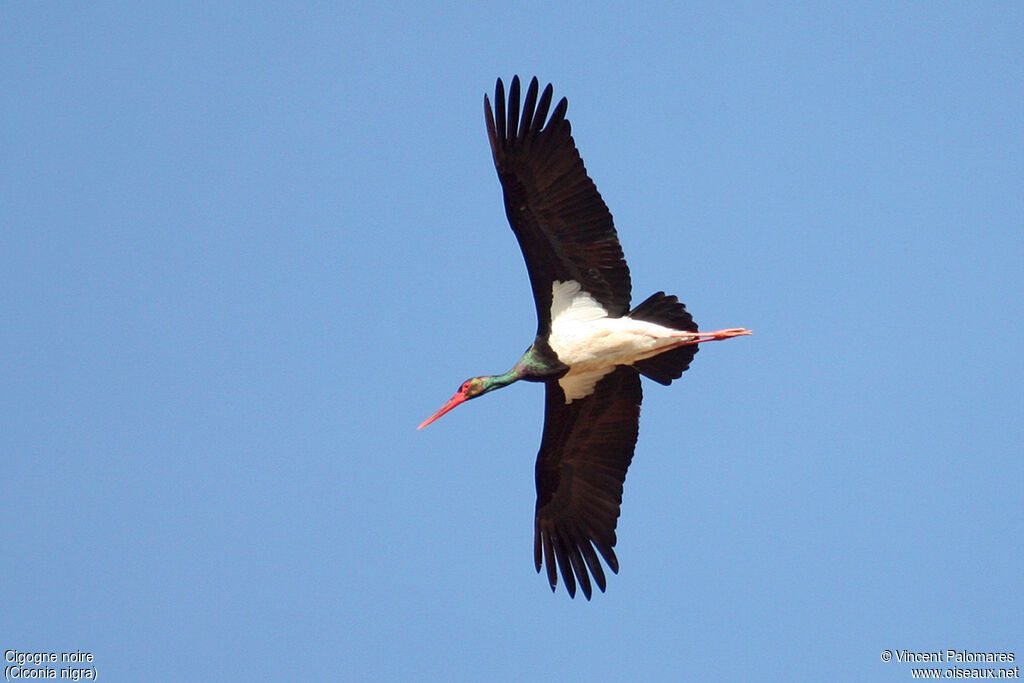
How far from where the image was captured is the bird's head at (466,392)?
42.0 ft

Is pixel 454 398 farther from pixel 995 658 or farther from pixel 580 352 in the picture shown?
pixel 995 658

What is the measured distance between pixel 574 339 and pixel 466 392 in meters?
1.51

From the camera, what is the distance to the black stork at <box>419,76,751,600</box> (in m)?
11.4

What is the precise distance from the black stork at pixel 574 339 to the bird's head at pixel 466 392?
0.01 metres

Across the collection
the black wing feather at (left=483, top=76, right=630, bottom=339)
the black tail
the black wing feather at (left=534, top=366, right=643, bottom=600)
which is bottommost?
the black wing feather at (left=534, top=366, right=643, bottom=600)

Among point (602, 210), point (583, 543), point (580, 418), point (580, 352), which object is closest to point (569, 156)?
point (602, 210)

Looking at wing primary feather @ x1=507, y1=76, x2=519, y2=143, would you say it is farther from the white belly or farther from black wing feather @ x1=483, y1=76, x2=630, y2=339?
the white belly

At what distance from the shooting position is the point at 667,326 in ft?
38.4

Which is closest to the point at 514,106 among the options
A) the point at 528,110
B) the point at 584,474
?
the point at 528,110

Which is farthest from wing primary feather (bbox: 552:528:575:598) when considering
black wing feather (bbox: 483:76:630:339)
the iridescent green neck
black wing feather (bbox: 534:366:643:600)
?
black wing feather (bbox: 483:76:630:339)

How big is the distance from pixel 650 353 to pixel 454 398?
83.4 inches

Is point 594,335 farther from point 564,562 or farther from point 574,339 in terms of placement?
point 564,562

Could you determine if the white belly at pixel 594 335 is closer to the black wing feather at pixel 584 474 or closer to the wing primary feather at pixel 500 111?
the black wing feather at pixel 584 474

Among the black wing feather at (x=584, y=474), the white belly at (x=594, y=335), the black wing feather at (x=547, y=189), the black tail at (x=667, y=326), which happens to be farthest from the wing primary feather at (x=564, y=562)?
the black wing feather at (x=547, y=189)
